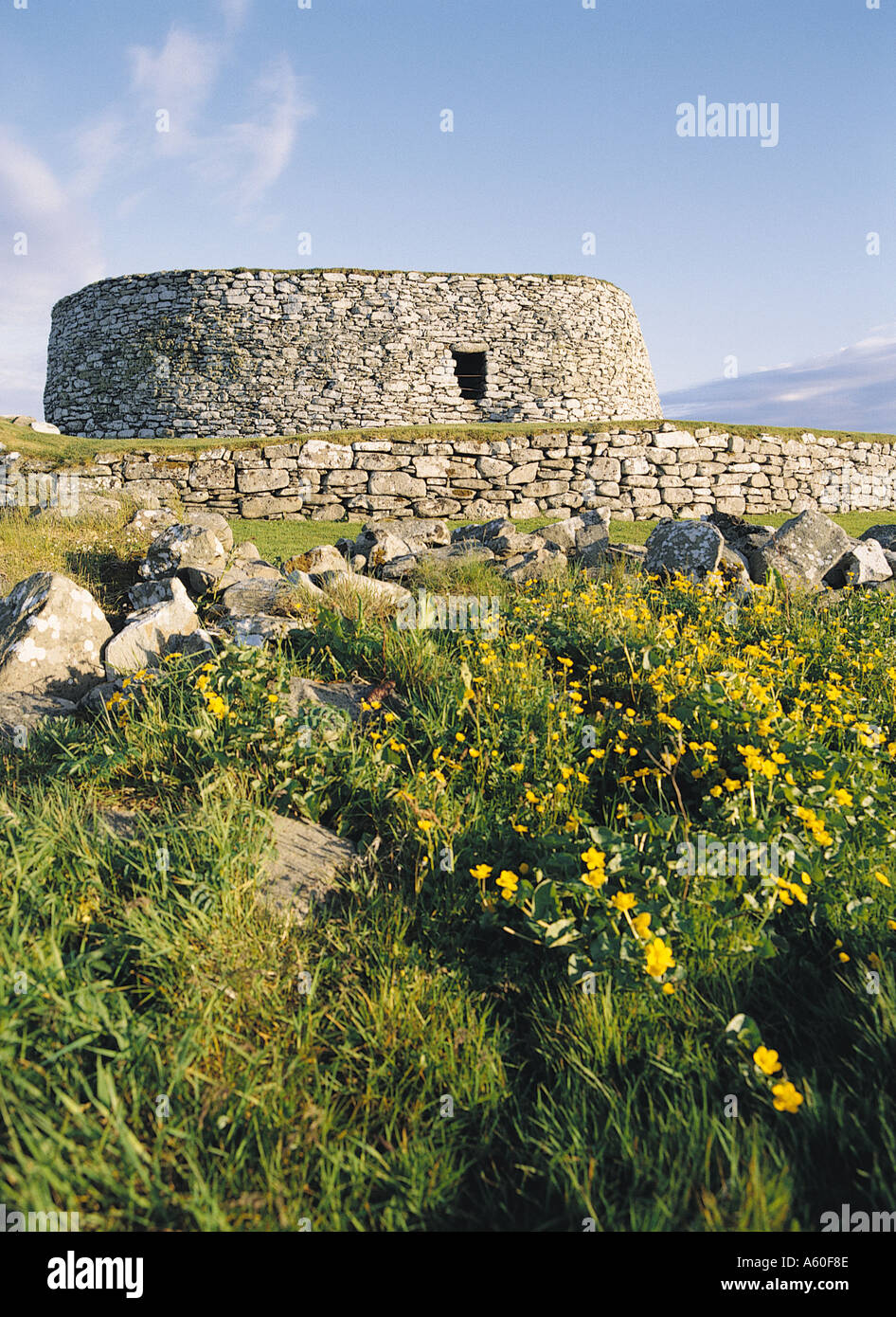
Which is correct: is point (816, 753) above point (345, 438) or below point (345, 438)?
below

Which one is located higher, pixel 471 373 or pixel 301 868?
pixel 471 373

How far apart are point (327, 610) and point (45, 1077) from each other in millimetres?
3509

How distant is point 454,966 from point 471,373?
839 inches

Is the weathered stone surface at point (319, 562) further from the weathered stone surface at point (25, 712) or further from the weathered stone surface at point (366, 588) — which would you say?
the weathered stone surface at point (25, 712)

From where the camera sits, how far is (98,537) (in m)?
7.24

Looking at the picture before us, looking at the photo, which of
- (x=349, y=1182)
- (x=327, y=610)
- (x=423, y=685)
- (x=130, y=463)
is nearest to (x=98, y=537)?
(x=327, y=610)

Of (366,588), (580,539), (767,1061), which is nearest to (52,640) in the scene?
(366,588)

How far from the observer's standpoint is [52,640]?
4.84 meters

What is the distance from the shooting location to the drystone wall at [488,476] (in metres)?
12.1

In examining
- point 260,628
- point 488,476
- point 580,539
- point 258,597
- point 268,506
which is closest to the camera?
point 260,628

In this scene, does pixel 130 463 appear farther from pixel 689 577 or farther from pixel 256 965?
pixel 256 965

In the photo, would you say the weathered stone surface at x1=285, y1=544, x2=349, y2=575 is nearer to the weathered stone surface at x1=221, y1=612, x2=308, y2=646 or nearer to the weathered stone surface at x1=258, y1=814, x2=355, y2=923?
the weathered stone surface at x1=221, y1=612, x2=308, y2=646

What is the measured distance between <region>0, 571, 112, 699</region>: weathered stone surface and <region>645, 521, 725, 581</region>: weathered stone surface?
5.08 m

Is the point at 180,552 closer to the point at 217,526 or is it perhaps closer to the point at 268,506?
the point at 217,526
